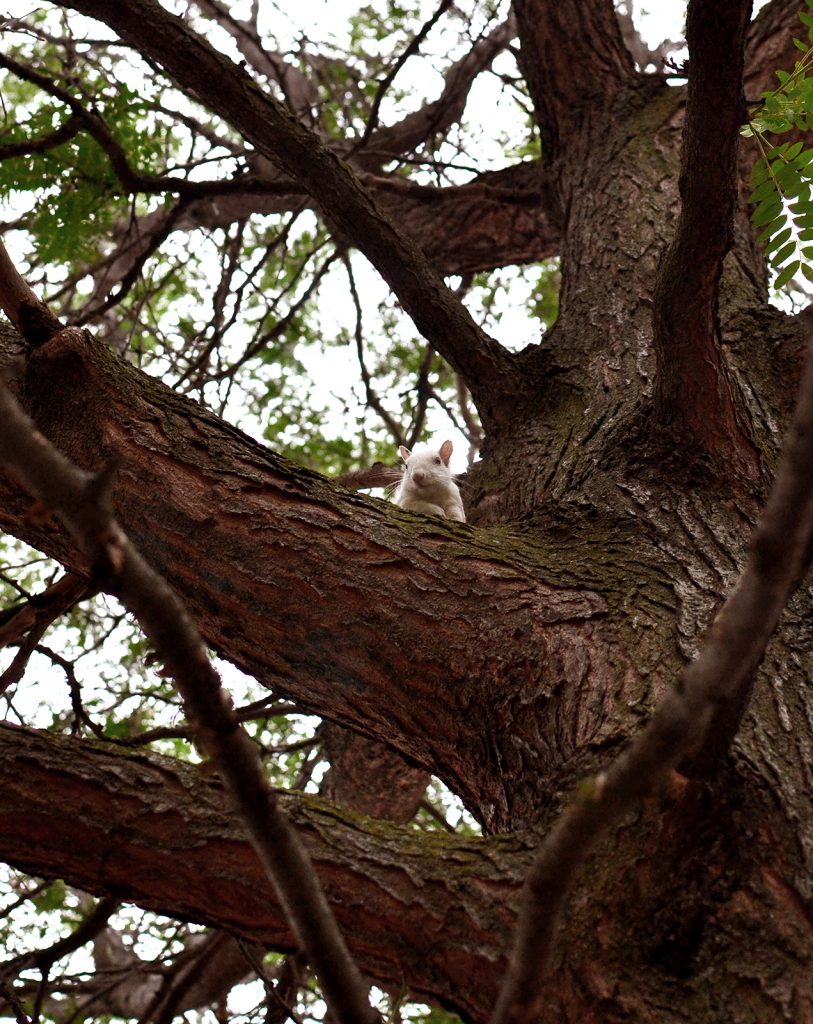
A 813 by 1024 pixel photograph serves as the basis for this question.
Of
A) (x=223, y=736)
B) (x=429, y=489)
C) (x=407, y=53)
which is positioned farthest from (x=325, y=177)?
(x=223, y=736)

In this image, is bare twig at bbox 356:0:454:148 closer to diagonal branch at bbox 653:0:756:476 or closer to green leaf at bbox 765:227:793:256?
green leaf at bbox 765:227:793:256

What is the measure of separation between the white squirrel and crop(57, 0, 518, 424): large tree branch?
1.26 metres

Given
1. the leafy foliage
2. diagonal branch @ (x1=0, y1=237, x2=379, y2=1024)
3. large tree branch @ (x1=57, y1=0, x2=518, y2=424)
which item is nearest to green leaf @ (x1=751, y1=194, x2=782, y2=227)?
the leafy foliage

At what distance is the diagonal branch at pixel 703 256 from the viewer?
2.29 m

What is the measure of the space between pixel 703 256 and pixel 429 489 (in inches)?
98.1

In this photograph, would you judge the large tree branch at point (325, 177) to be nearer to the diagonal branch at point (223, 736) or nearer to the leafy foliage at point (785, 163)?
the leafy foliage at point (785, 163)

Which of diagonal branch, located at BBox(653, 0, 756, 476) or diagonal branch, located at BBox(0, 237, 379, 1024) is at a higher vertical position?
diagonal branch, located at BBox(653, 0, 756, 476)

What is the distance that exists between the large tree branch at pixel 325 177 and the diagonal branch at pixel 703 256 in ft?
2.87

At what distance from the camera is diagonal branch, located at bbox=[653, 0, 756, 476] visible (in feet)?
7.50

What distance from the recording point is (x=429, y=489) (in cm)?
494

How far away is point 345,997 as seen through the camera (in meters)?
1.31

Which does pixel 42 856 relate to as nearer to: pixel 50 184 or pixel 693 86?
pixel 693 86

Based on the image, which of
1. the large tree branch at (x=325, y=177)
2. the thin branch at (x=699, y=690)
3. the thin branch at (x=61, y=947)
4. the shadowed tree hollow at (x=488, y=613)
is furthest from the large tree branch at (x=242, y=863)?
the large tree branch at (x=325, y=177)

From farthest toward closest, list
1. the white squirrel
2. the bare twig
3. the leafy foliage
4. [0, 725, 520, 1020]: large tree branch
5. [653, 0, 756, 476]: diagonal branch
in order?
the white squirrel < the bare twig < the leafy foliage < [653, 0, 756, 476]: diagonal branch < [0, 725, 520, 1020]: large tree branch
